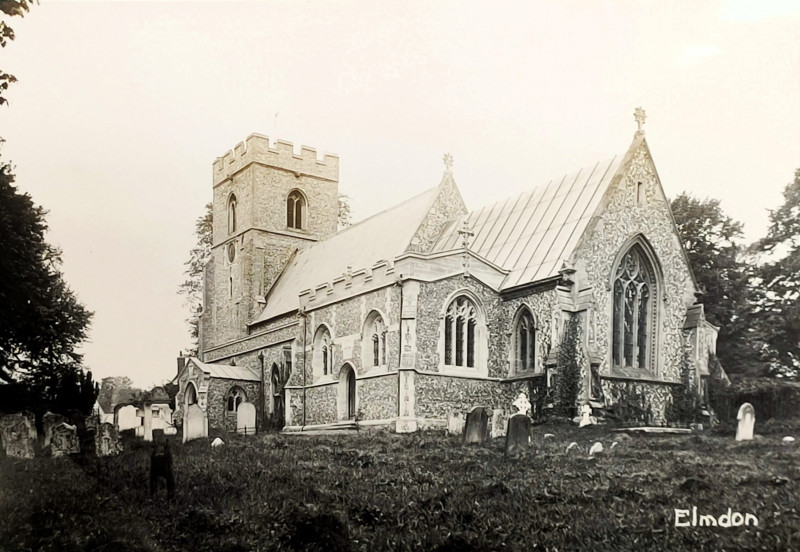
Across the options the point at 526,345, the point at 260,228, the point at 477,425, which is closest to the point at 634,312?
the point at 526,345

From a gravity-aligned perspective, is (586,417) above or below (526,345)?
below

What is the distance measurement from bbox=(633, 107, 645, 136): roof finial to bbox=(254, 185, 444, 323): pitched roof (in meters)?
8.41

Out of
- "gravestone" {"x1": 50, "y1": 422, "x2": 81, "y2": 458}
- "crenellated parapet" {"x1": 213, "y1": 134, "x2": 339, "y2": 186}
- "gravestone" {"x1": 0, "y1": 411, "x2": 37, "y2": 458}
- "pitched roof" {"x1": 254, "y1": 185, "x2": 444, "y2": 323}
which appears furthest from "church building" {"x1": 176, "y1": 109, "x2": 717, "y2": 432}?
"crenellated parapet" {"x1": 213, "y1": 134, "x2": 339, "y2": 186}

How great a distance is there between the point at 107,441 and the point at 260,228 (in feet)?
52.7

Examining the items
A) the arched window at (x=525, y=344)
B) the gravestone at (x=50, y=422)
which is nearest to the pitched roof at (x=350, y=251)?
the arched window at (x=525, y=344)

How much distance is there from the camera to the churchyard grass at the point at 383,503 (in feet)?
20.8

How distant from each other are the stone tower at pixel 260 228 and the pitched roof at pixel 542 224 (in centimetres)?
807

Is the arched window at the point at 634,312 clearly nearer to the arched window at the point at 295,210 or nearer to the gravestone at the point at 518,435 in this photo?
the gravestone at the point at 518,435

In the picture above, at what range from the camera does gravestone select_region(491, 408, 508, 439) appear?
37.2 feet

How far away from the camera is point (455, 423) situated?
1191 cm

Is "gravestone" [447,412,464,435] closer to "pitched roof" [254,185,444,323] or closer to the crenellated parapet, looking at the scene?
"pitched roof" [254,185,444,323]

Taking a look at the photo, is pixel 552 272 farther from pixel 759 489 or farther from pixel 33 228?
pixel 33 228

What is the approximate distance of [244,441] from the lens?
966cm

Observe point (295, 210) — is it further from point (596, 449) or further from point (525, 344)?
point (596, 449)
